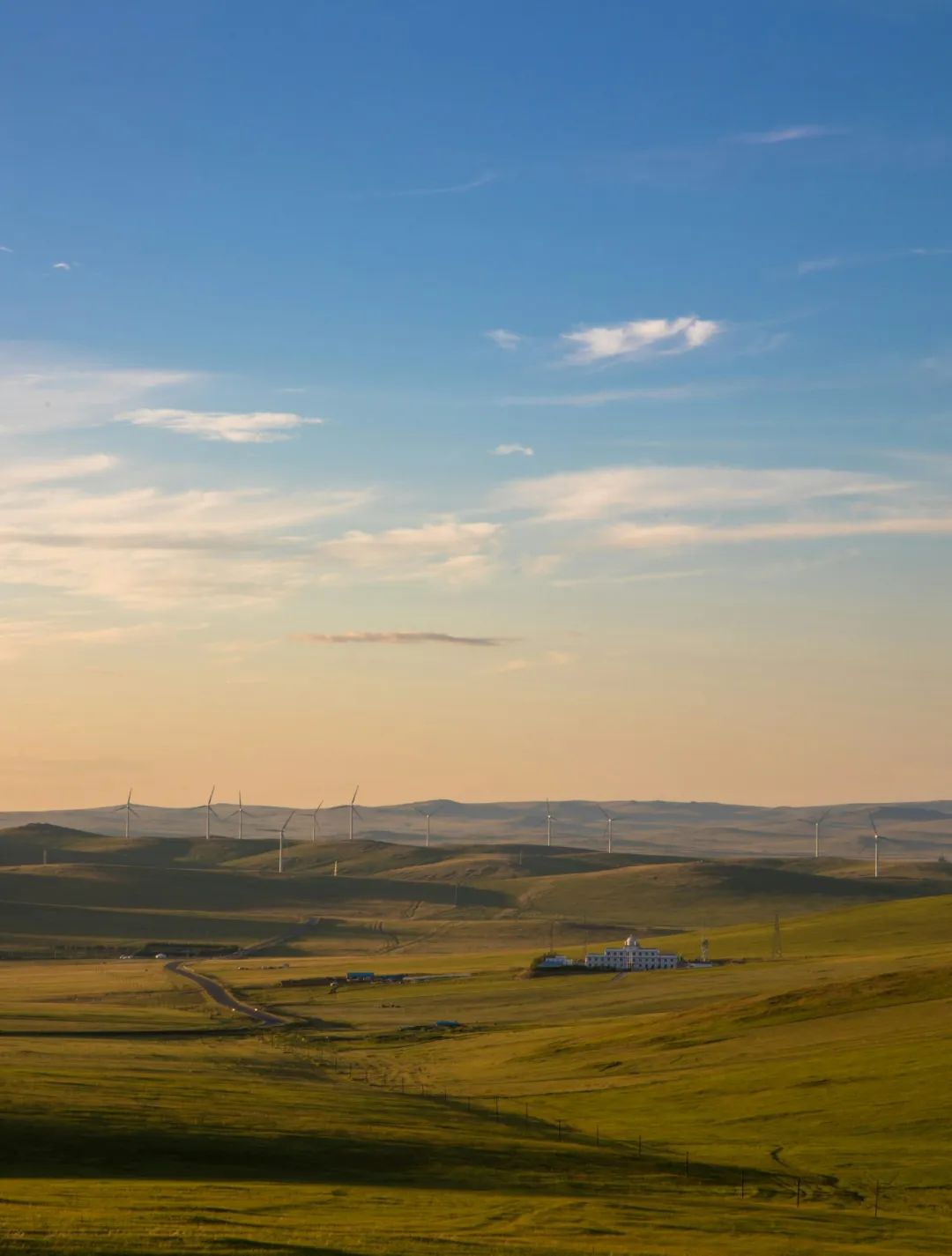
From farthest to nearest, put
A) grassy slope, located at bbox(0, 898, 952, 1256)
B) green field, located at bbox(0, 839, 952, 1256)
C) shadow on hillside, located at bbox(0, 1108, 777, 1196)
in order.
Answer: shadow on hillside, located at bbox(0, 1108, 777, 1196), green field, located at bbox(0, 839, 952, 1256), grassy slope, located at bbox(0, 898, 952, 1256)

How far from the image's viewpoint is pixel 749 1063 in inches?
5074

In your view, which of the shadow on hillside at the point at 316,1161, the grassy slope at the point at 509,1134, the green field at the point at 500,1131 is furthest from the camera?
the shadow on hillside at the point at 316,1161

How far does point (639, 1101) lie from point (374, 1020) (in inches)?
2758

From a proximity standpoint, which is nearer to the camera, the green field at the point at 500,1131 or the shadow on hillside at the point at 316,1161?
the green field at the point at 500,1131

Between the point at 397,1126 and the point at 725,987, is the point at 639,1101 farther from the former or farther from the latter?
the point at 725,987

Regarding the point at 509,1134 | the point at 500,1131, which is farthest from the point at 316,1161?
the point at 500,1131

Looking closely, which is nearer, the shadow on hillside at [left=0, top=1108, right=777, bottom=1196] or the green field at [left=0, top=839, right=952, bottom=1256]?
the green field at [left=0, top=839, right=952, bottom=1256]

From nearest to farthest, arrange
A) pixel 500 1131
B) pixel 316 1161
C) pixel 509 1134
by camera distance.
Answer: pixel 316 1161, pixel 509 1134, pixel 500 1131

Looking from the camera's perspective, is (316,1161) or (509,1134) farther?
(509,1134)

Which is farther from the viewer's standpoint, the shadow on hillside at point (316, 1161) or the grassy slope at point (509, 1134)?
the shadow on hillside at point (316, 1161)

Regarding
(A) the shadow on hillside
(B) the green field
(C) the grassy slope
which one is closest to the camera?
(C) the grassy slope

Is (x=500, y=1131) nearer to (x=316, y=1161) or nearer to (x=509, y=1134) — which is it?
(x=509, y=1134)

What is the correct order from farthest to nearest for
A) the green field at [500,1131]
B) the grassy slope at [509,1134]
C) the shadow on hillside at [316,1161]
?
1. the shadow on hillside at [316,1161]
2. the green field at [500,1131]
3. the grassy slope at [509,1134]

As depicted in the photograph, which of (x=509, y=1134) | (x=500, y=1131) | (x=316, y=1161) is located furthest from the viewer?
(x=500, y=1131)
